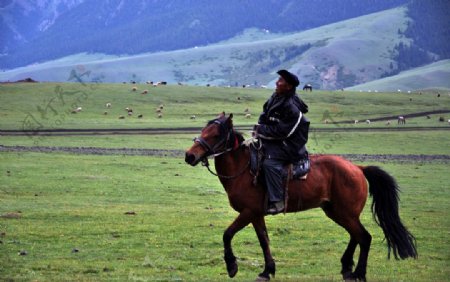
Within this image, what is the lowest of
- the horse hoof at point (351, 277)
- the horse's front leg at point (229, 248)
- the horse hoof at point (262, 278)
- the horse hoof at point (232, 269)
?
the horse hoof at point (351, 277)

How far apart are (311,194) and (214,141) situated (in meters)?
2.22

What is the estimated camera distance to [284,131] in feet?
48.2

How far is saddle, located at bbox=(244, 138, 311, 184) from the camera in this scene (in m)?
14.6

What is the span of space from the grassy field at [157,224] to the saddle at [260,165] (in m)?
1.98

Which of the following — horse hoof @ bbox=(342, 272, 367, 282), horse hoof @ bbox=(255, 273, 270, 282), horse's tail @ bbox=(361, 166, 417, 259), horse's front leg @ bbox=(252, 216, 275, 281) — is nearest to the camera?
horse hoof @ bbox=(255, 273, 270, 282)

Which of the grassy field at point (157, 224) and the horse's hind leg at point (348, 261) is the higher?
the horse's hind leg at point (348, 261)

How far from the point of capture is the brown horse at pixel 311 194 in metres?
14.2

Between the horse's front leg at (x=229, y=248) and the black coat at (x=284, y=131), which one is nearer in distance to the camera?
the horse's front leg at (x=229, y=248)

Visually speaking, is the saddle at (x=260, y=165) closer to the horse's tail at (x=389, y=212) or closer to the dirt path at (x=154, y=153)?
the horse's tail at (x=389, y=212)

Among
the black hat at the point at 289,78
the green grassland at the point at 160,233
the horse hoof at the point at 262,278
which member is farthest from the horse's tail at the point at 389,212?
the horse hoof at the point at 262,278

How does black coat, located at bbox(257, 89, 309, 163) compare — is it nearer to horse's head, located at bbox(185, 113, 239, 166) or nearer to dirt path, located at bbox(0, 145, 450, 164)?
horse's head, located at bbox(185, 113, 239, 166)

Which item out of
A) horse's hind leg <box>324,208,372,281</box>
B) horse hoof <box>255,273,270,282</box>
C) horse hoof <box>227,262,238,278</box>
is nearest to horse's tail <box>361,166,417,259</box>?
horse's hind leg <box>324,208,372,281</box>

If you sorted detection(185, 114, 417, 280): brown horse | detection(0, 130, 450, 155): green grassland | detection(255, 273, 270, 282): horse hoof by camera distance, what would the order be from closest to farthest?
detection(255, 273, 270, 282): horse hoof
detection(185, 114, 417, 280): brown horse
detection(0, 130, 450, 155): green grassland

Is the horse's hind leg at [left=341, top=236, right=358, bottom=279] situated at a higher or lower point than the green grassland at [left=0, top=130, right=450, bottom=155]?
higher
